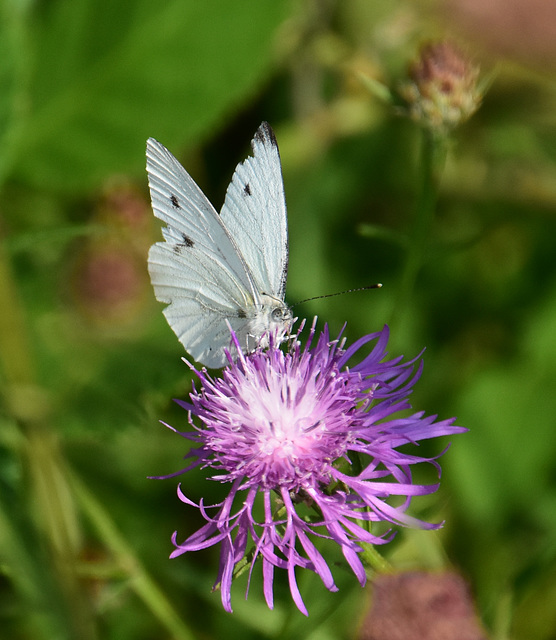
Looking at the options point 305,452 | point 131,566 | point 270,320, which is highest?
point 270,320

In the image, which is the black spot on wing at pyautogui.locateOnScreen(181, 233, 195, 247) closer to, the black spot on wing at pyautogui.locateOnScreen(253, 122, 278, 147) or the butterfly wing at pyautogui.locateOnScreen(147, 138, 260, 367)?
Result: the butterfly wing at pyautogui.locateOnScreen(147, 138, 260, 367)

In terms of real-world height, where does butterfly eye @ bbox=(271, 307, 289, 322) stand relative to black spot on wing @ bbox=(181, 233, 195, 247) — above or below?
below

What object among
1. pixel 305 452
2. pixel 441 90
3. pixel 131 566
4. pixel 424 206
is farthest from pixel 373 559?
pixel 441 90

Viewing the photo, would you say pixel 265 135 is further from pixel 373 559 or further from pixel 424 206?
pixel 373 559

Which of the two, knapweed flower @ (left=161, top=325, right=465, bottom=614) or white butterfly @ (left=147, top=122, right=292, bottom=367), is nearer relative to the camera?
knapweed flower @ (left=161, top=325, right=465, bottom=614)

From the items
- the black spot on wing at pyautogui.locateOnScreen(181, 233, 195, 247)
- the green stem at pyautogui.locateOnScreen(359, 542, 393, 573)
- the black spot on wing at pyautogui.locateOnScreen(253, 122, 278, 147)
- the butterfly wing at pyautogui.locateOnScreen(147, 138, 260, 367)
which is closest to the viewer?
the green stem at pyautogui.locateOnScreen(359, 542, 393, 573)

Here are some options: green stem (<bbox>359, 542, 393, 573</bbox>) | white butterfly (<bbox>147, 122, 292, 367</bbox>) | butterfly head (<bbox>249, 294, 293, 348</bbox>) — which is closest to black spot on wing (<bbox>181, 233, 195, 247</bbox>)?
white butterfly (<bbox>147, 122, 292, 367</bbox>)

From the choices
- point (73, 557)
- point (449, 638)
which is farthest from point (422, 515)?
point (73, 557)
